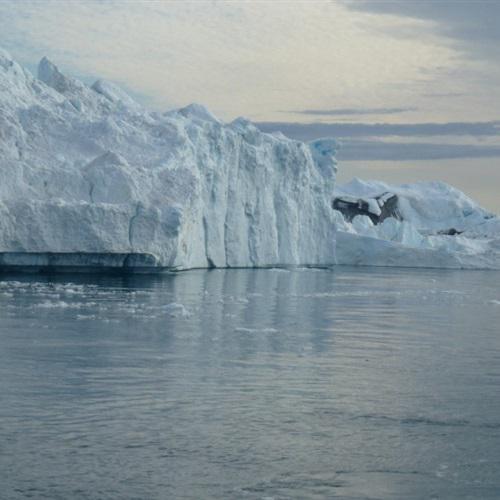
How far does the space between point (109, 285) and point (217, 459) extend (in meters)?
18.0

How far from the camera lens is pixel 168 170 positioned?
3152 cm

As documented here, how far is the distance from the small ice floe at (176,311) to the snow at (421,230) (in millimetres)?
30409

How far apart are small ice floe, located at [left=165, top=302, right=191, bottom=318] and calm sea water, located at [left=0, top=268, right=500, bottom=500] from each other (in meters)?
0.02

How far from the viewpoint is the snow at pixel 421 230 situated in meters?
49.7

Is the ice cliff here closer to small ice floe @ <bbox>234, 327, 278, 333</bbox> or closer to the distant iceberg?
the distant iceberg

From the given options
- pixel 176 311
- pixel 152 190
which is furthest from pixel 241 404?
pixel 152 190

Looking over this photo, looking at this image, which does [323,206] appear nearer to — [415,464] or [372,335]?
[372,335]

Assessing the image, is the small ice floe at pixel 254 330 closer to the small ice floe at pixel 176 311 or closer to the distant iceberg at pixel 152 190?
the small ice floe at pixel 176 311

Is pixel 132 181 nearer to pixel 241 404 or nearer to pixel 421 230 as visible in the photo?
pixel 241 404

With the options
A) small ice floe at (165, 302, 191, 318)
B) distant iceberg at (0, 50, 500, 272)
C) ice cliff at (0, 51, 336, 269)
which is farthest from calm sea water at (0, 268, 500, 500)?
distant iceberg at (0, 50, 500, 272)

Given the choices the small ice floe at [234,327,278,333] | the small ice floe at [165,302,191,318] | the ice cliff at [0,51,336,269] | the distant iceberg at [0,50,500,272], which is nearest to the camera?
the small ice floe at [234,327,278,333]

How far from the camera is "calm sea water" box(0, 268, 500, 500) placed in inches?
295

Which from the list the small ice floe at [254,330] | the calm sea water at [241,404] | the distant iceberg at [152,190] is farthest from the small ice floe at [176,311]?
the distant iceberg at [152,190]

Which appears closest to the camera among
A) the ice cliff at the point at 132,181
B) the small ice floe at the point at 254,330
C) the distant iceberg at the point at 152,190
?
the small ice floe at the point at 254,330
